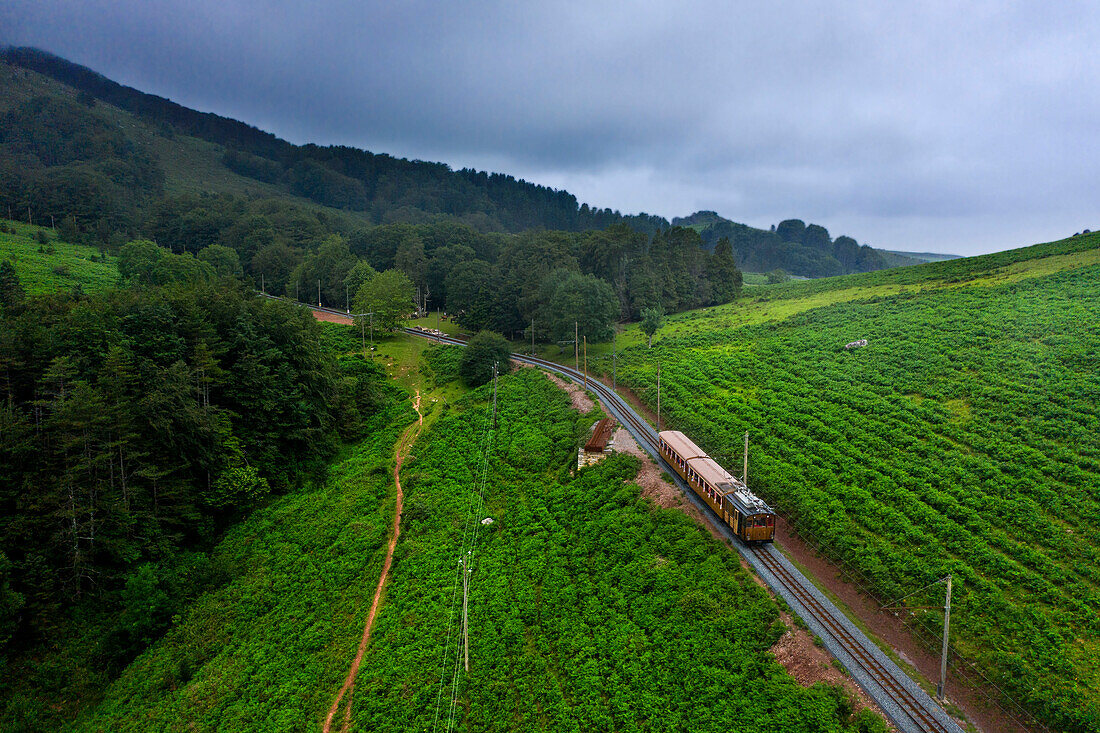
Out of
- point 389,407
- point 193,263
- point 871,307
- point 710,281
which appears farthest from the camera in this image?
point 710,281

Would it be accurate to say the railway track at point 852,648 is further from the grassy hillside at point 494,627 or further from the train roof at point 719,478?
the train roof at point 719,478

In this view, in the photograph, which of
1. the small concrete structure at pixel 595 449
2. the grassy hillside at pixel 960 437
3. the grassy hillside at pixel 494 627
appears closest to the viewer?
the grassy hillside at pixel 494 627

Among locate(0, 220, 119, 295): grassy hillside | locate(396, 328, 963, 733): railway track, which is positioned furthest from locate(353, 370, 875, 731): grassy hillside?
locate(0, 220, 119, 295): grassy hillside

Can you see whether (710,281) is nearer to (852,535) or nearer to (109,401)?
(852,535)

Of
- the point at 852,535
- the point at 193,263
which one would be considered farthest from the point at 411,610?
the point at 193,263

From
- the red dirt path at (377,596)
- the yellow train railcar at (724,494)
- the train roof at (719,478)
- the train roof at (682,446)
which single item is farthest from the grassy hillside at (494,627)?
the train roof at (682,446)
